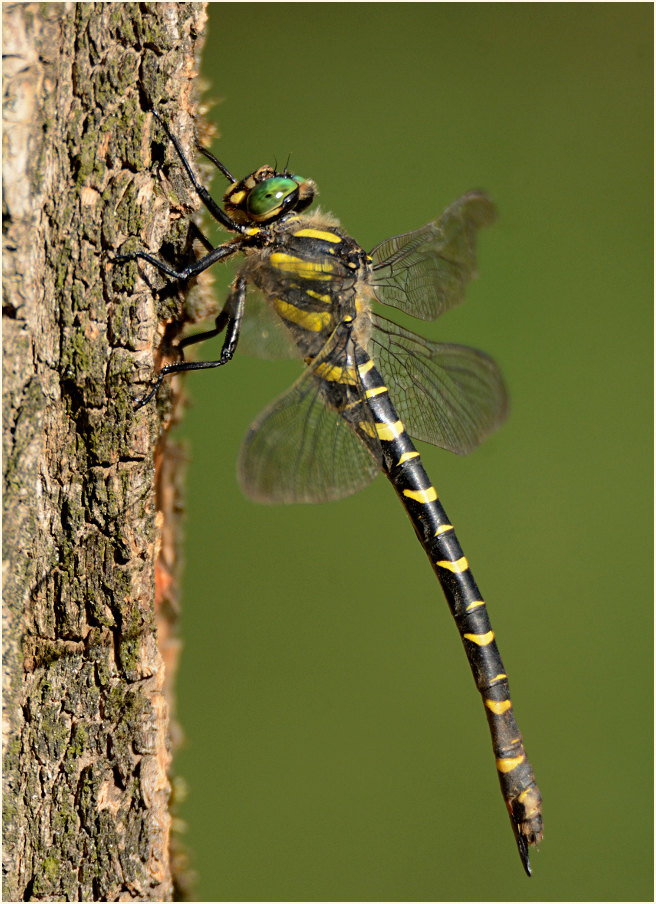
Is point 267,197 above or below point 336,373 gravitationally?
above

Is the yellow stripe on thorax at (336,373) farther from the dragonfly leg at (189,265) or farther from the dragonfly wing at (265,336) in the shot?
the dragonfly leg at (189,265)

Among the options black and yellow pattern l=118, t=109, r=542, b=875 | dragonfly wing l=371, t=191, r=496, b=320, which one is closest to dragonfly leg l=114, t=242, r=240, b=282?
black and yellow pattern l=118, t=109, r=542, b=875

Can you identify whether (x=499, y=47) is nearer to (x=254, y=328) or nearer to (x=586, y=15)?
(x=586, y=15)

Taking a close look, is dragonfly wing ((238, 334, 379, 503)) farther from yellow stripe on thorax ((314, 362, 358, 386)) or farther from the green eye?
the green eye

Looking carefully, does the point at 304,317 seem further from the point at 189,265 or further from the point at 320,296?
the point at 189,265

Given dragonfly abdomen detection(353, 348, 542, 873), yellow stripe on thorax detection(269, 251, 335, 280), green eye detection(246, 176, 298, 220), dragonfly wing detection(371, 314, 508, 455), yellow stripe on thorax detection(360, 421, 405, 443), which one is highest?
green eye detection(246, 176, 298, 220)

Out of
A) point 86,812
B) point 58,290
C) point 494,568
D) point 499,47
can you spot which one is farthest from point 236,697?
point 499,47


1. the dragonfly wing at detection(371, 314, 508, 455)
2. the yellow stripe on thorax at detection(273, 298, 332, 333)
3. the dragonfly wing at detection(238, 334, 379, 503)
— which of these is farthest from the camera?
the dragonfly wing at detection(371, 314, 508, 455)

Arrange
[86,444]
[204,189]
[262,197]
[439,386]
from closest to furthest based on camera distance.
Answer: [86,444] < [204,189] < [262,197] < [439,386]

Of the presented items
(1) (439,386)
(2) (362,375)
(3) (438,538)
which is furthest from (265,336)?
(3) (438,538)
